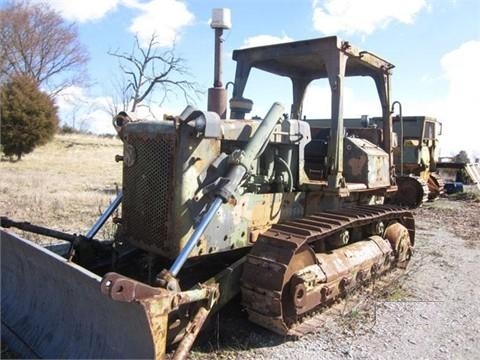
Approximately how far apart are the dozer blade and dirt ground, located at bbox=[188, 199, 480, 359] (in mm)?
801

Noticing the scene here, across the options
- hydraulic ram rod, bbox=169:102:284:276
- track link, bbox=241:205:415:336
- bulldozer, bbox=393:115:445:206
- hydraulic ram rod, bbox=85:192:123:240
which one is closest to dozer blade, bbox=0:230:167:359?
hydraulic ram rod, bbox=169:102:284:276

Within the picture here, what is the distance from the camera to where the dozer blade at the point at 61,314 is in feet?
10.3

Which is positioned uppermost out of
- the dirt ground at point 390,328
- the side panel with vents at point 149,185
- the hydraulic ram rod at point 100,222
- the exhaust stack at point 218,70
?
the exhaust stack at point 218,70

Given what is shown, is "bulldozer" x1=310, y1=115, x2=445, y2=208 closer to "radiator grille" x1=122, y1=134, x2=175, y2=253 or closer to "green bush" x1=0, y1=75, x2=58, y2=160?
"radiator grille" x1=122, y1=134, x2=175, y2=253

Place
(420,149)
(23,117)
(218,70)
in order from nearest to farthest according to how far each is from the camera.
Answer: (218,70) < (420,149) < (23,117)

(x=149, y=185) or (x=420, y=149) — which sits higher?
(x=420, y=149)

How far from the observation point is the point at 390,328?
177 inches

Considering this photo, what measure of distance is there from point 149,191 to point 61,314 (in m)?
1.21

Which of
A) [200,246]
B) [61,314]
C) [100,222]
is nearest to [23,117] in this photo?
[100,222]

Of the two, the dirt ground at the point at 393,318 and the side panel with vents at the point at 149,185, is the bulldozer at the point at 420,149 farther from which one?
the side panel with vents at the point at 149,185

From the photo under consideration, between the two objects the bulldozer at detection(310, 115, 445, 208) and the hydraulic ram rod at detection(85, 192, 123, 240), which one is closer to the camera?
the hydraulic ram rod at detection(85, 192, 123, 240)

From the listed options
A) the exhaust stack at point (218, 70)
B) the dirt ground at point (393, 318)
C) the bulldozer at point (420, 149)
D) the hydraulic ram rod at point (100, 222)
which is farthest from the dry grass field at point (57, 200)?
the bulldozer at point (420, 149)

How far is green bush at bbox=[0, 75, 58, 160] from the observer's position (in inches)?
945

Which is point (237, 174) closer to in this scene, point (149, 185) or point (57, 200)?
point (149, 185)
